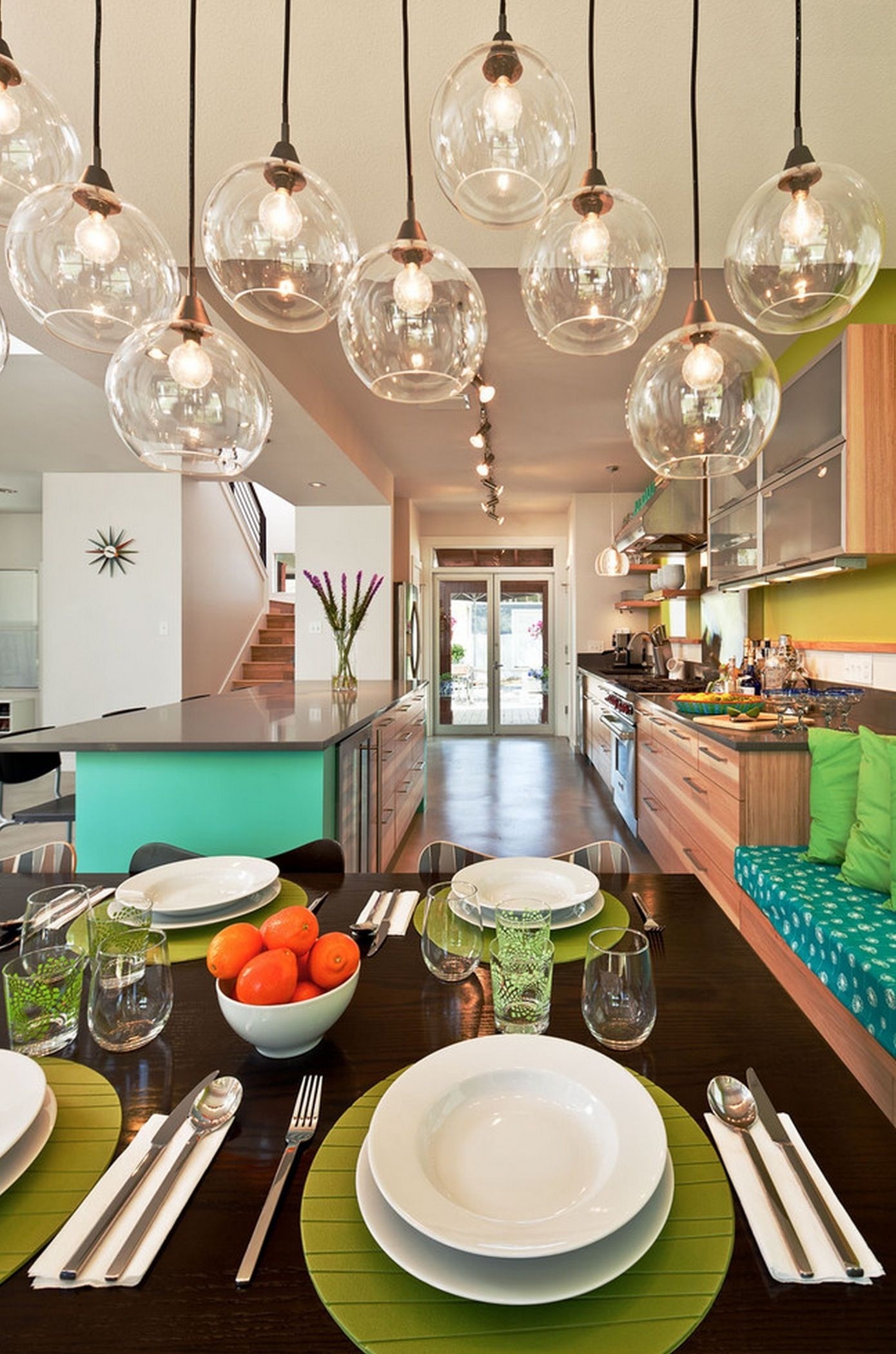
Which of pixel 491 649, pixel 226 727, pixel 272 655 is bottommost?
pixel 226 727

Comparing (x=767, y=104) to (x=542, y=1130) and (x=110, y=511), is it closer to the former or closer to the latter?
(x=542, y=1130)

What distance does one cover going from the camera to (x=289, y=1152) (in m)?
0.64

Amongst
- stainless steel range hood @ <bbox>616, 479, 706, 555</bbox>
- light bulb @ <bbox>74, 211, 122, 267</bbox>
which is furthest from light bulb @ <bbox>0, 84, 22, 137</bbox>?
stainless steel range hood @ <bbox>616, 479, 706, 555</bbox>

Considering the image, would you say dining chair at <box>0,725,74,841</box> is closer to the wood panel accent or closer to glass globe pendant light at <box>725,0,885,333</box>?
the wood panel accent

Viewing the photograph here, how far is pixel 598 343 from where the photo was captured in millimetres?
1093

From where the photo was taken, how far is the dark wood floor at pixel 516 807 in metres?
4.22

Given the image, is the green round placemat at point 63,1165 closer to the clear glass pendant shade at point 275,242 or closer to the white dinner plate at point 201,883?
the white dinner plate at point 201,883

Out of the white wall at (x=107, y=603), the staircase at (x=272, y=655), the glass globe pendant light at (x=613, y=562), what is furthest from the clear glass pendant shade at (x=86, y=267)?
the staircase at (x=272, y=655)

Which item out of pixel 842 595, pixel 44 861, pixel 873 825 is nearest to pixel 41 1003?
pixel 44 861

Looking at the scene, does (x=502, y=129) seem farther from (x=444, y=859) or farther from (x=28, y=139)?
(x=444, y=859)

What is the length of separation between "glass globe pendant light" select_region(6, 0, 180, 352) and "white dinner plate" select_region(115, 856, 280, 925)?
35.9 inches

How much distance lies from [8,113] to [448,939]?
1.33m

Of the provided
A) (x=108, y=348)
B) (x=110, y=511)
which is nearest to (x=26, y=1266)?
(x=108, y=348)

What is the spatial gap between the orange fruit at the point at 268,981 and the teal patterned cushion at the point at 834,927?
140 centimetres
